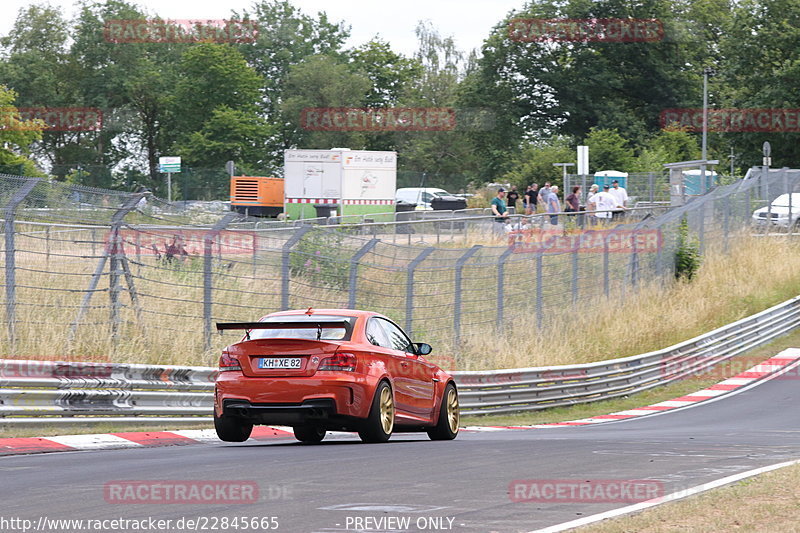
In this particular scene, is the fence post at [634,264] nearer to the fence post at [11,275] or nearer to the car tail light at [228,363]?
the fence post at [11,275]

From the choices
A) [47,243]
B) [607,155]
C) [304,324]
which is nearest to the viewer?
[304,324]

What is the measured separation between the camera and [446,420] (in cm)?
1452

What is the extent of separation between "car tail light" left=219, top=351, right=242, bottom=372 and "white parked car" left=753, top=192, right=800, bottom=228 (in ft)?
108

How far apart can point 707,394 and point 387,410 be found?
48.8ft

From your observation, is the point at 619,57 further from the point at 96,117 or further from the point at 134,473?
the point at 134,473

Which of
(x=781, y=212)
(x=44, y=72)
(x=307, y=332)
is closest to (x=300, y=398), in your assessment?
(x=307, y=332)

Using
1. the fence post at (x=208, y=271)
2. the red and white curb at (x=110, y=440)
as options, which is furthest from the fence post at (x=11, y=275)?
the fence post at (x=208, y=271)

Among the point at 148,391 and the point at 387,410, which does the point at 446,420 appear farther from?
the point at 148,391

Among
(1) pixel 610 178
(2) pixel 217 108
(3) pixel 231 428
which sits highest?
(2) pixel 217 108

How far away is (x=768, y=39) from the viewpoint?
7119 cm

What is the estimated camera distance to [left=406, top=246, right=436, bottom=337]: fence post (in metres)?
20.5

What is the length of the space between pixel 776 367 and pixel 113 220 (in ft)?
61.3

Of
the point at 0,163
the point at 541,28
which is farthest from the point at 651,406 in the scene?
the point at 541,28

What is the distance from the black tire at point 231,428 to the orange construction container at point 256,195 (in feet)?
143
